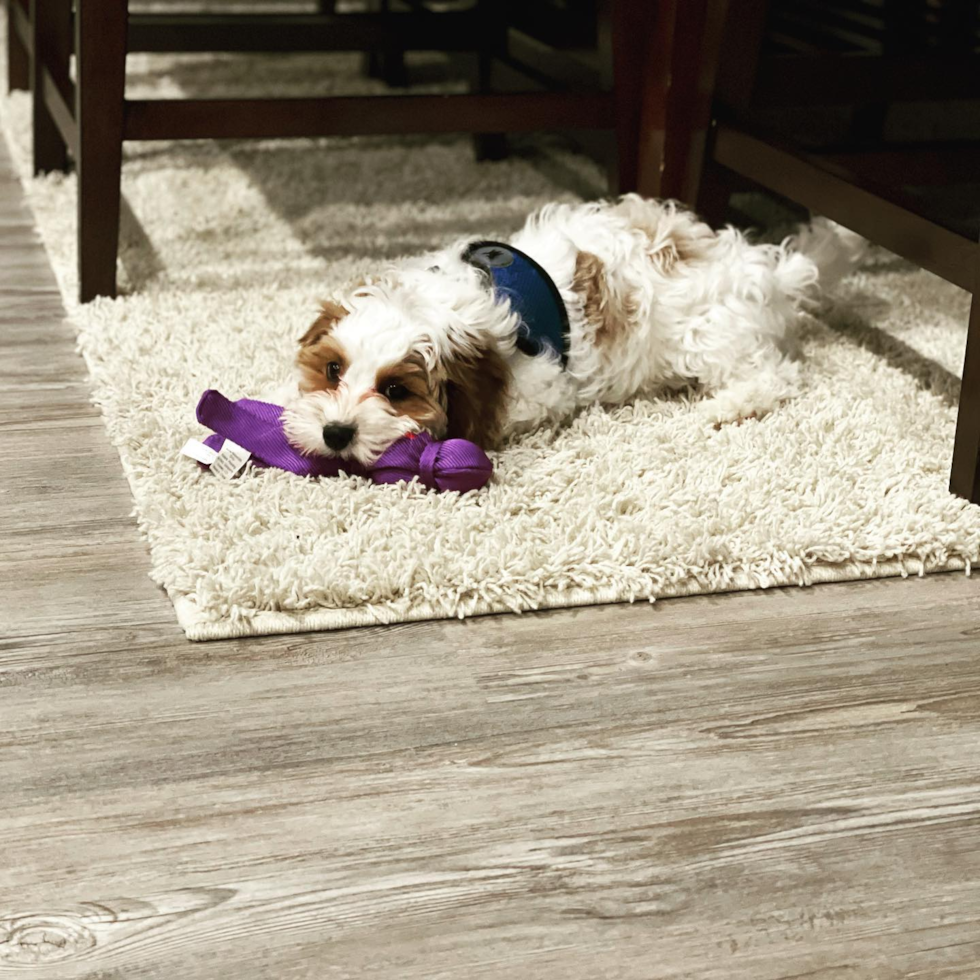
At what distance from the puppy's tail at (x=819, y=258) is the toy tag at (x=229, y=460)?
2.78 ft

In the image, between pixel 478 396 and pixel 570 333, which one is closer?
pixel 478 396

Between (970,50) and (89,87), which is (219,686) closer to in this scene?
(89,87)

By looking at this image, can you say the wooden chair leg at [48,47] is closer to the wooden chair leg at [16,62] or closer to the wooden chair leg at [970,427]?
the wooden chair leg at [16,62]

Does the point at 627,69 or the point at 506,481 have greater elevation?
the point at 627,69

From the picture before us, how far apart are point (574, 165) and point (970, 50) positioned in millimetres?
965

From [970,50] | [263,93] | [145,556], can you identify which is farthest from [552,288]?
[263,93]

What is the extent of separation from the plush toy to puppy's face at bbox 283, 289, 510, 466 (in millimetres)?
18

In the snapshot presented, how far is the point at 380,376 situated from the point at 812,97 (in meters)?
1.07

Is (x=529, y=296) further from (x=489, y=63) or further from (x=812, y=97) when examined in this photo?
(x=489, y=63)

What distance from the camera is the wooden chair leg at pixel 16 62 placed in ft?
10.00

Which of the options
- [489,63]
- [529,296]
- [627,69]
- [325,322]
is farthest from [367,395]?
[489,63]

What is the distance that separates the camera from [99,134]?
1.86 m

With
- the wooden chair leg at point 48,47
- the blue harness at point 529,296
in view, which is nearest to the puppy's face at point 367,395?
the blue harness at point 529,296

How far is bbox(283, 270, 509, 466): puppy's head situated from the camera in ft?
4.59
